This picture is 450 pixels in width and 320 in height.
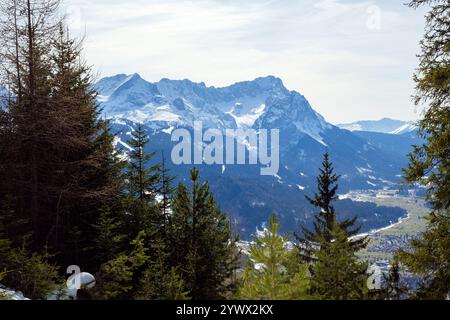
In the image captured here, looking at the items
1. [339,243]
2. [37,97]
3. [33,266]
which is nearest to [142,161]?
[37,97]

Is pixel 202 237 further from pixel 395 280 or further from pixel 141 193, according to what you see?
pixel 395 280

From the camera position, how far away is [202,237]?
61.3 ft

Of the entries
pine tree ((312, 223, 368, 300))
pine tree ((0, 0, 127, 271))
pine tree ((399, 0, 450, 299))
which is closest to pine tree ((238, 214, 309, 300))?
pine tree ((312, 223, 368, 300))

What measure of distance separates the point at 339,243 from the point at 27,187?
49.2 ft

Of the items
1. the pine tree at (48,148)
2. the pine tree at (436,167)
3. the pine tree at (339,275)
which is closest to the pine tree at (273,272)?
the pine tree at (339,275)

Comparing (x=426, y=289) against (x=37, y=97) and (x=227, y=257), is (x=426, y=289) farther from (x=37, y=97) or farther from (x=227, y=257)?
(x=37, y=97)

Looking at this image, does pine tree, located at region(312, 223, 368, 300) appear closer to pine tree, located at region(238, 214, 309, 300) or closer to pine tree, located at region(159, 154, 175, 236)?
pine tree, located at region(238, 214, 309, 300)

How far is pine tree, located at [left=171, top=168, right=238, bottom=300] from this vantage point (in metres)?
17.6

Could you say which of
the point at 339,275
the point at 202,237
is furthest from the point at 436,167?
the point at 202,237

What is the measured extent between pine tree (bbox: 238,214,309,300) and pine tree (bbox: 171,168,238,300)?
868cm

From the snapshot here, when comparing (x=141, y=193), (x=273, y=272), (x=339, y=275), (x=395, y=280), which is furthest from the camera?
(x=141, y=193)

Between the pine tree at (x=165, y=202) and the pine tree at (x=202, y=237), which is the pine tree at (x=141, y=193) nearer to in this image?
the pine tree at (x=165, y=202)

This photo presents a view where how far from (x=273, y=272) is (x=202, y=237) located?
10.6 metres

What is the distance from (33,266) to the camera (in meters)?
13.0
